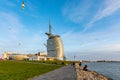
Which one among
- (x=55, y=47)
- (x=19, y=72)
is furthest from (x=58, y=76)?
(x=55, y=47)

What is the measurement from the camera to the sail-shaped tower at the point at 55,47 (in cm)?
18525

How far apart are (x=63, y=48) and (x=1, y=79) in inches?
6922

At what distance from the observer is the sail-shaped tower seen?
608 ft

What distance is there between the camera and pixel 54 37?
186250 mm

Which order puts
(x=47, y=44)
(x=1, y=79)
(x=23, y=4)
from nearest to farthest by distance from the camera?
(x=23, y=4) → (x=1, y=79) → (x=47, y=44)

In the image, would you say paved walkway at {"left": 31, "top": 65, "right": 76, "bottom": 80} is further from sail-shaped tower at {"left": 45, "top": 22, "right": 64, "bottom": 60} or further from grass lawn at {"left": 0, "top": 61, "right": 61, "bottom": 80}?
sail-shaped tower at {"left": 45, "top": 22, "right": 64, "bottom": 60}

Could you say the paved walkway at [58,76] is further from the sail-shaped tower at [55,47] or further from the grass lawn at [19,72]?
the sail-shaped tower at [55,47]

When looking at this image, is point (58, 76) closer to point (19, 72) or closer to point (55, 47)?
point (19, 72)

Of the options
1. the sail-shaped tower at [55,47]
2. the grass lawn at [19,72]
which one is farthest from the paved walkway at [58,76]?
the sail-shaped tower at [55,47]

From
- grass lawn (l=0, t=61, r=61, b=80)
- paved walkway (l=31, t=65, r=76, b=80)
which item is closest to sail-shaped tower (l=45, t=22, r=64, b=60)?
grass lawn (l=0, t=61, r=61, b=80)

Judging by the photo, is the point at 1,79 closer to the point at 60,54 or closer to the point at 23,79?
the point at 23,79

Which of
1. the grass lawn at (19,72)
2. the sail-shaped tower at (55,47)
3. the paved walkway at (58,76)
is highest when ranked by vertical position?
the sail-shaped tower at (55,47)

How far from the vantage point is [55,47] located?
608 ft

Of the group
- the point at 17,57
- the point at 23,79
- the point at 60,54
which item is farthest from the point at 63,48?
the point at 23,79
